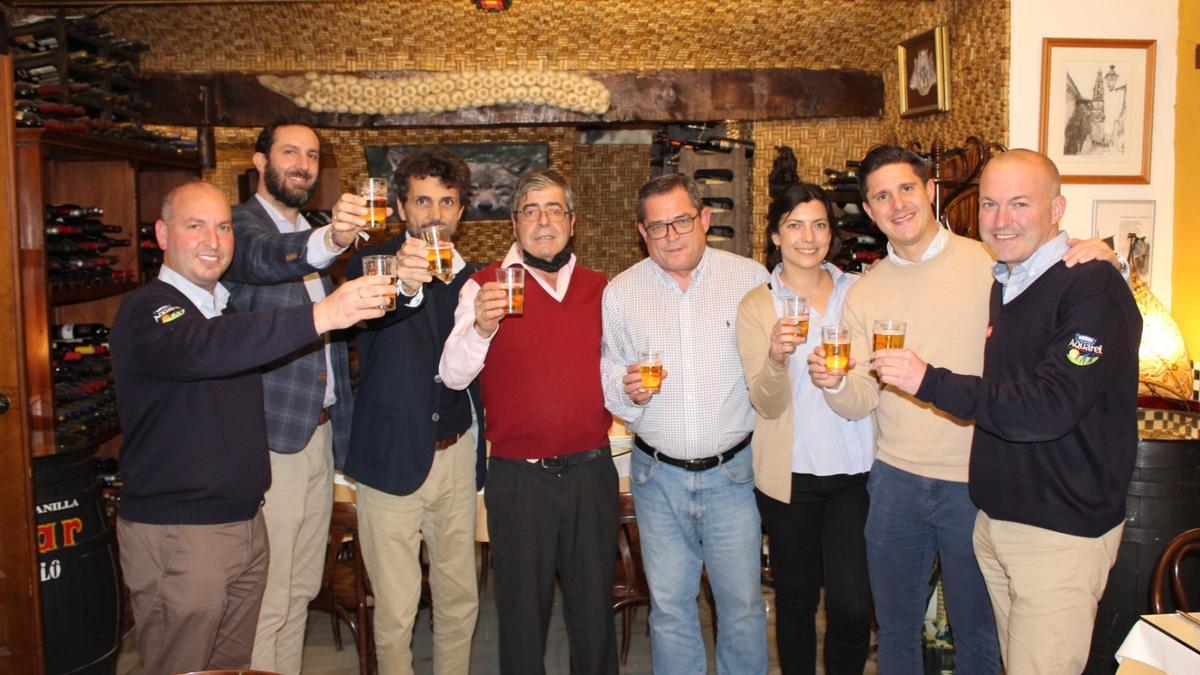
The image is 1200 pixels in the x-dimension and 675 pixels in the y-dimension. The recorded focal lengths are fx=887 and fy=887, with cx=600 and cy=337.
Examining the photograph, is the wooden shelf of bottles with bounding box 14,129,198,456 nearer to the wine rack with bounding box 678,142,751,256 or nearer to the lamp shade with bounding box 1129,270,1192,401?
the wine rack with bounding box 678,142,751,256

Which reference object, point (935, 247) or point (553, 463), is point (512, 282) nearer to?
point (553, 463)

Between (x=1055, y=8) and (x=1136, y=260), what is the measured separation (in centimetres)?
132

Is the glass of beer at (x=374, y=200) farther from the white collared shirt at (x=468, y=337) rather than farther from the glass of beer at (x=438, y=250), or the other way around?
the white collared shirt at (x=468, y=337)

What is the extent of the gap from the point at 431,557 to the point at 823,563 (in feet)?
4.55

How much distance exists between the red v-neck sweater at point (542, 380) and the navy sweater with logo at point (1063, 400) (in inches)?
45.8

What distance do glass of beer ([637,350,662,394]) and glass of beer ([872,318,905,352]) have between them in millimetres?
684

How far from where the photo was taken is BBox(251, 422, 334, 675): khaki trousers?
311cm

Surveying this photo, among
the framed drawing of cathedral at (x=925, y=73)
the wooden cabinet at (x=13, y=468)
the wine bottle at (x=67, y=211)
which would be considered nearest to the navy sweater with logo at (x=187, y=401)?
the wooden cabinet at (x=13, y=468)

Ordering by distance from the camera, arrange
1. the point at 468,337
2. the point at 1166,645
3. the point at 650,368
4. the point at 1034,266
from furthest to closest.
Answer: the point at 468,337 < the point at 650,368 < the point at 1034,266 < the point at 1166,645

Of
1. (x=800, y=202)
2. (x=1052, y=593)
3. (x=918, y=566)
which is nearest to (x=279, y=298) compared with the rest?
(x=800, y=202)

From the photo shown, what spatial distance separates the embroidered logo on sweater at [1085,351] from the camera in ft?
7.26

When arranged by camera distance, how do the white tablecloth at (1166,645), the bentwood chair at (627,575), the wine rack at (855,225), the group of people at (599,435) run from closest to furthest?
the white tablecloth at (1166,645)
the group of people at (599,435)
the bentwood chair at (627,575)
the wine rack at (855,225)

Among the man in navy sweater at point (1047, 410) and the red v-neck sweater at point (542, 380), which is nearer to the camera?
the man in navy sweater at point (1047, 410)

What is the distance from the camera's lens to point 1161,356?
4008mm
